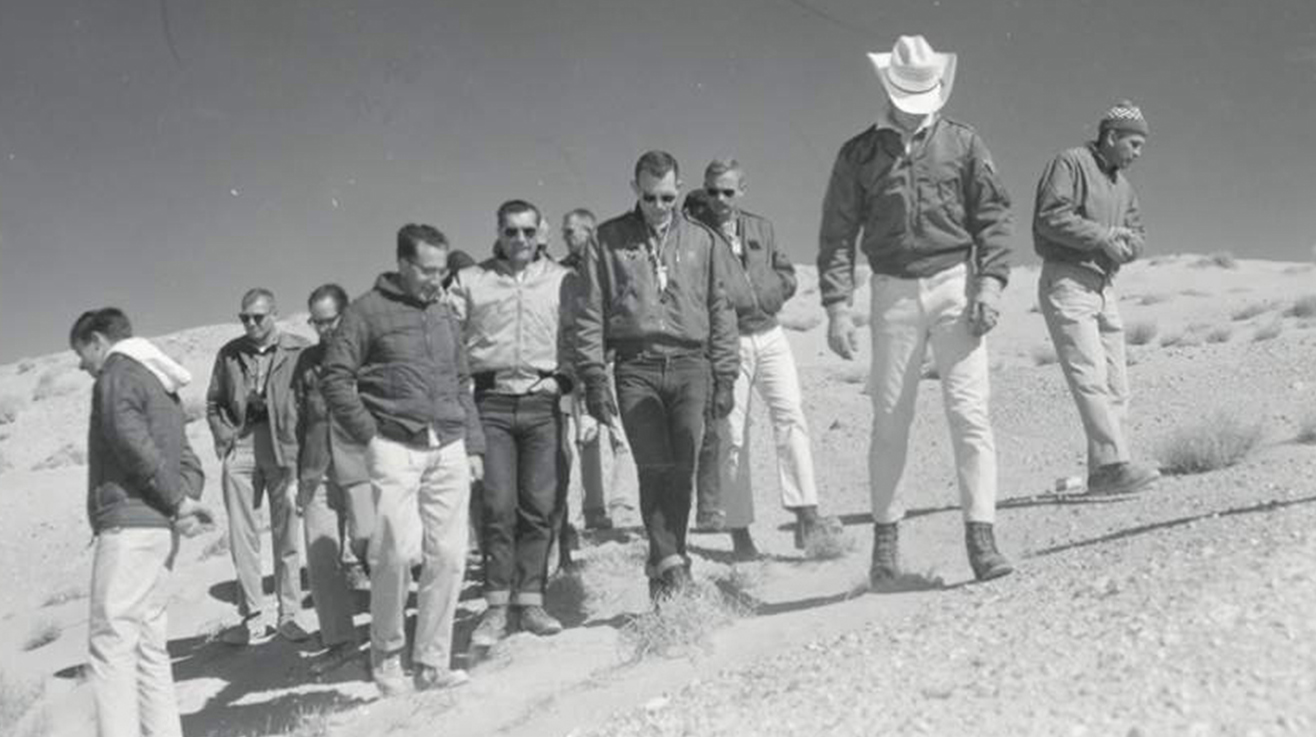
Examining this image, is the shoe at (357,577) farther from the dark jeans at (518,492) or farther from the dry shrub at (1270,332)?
the dry shrub at (1270,332)

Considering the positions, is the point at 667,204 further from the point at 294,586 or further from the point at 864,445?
the point at 864,445

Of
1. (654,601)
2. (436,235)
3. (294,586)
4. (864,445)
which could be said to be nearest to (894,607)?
(654,601)

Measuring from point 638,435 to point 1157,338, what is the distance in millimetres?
17804

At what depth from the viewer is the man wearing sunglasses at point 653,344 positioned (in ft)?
19.4

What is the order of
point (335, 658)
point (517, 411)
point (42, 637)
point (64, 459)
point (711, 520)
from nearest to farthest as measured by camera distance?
point (517, 411) < point (335, 658) < point (711, 520) < point (42, 637) < point (64, 459)

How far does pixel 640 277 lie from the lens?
5.95 meters

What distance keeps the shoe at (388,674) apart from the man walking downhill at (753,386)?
224cm

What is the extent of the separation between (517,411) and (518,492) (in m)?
0.41

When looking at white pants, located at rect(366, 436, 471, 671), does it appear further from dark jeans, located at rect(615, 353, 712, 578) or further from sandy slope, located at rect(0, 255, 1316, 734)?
dark jeans, located at rect(615, 353, 712, 578)

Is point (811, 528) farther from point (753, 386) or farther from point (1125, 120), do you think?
point (1125, 120)

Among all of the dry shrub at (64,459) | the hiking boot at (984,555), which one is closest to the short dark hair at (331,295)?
the hiking boot at (984,555)

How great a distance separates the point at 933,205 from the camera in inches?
216

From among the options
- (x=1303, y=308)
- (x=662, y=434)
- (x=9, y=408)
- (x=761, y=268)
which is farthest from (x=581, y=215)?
(x=9, y=408)

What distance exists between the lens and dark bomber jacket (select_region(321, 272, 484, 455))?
5750 millimetres
